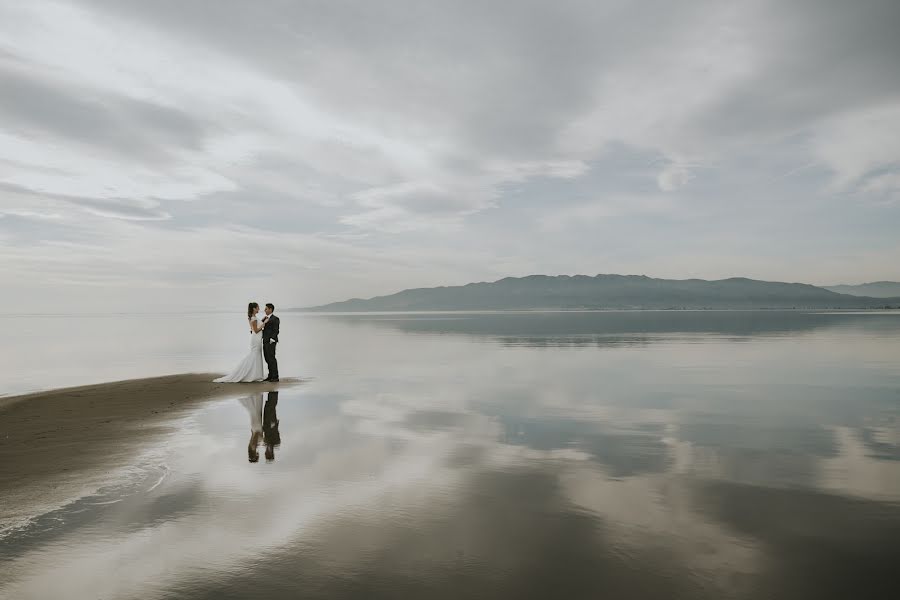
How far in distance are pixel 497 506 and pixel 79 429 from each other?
12.3 m

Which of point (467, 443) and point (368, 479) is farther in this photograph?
point (467, 443)

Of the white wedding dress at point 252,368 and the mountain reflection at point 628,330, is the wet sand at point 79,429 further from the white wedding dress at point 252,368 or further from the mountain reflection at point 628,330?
the mountain reflection at point 628,330

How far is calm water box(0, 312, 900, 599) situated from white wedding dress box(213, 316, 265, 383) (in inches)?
246

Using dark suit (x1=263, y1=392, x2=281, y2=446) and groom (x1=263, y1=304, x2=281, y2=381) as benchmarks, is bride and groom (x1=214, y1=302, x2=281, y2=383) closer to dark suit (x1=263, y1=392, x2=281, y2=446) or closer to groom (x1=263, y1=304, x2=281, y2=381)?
groom (x1=263, y1=304, x2=281, y2=381)

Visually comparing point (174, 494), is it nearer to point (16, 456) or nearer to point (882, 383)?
point (16, 456)

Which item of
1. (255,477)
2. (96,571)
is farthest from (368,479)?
(96,571)

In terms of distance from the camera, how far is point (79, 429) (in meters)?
14.8

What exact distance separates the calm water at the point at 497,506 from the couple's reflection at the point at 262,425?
24 centimetres

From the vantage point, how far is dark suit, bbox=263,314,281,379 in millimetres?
24641

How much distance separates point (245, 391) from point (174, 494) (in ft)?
43.6

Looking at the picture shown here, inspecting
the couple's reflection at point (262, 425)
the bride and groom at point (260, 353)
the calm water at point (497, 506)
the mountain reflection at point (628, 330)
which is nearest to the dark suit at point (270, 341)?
the bride and groom at point (260, 353)

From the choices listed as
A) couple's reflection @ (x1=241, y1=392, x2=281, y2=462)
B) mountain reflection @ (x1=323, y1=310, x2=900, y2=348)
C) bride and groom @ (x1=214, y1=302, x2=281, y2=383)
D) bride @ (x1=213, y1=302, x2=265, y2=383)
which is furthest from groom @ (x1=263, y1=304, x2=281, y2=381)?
mountain reflection @ (x1=323, y1=310, x2=900, y2=348)

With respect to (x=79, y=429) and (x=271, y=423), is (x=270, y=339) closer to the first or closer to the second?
(x=271, y=423)

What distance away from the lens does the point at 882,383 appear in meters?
22.7
